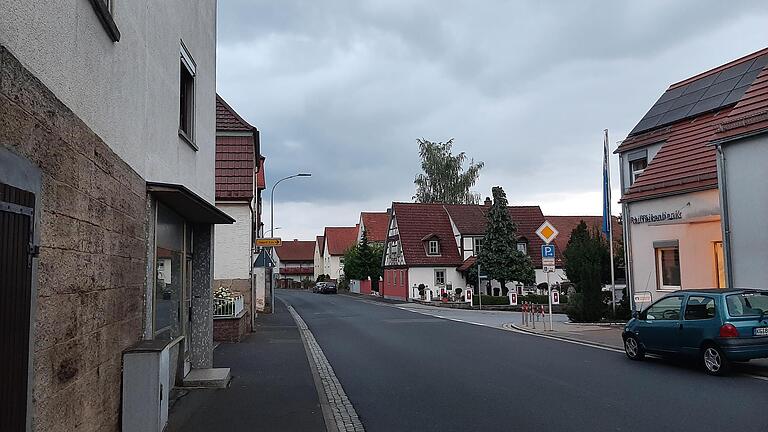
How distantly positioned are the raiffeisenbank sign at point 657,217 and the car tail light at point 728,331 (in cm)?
942

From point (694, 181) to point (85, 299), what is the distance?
1878cm

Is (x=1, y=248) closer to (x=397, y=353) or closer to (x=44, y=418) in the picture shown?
(x=44, y=418)

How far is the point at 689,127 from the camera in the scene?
73.2 ft

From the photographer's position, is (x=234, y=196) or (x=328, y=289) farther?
(x=328, y=289)

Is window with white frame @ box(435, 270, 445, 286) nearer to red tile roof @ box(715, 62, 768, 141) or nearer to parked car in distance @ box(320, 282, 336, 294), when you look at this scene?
parked car in distance @ box(320, 282, 336, 294)

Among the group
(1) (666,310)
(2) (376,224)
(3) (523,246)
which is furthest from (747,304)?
(2) (376,224)

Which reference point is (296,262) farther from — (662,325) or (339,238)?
(662,325)

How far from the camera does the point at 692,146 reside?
21.4 m

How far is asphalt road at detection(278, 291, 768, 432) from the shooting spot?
27.9 ft

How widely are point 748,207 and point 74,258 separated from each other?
53.8 feet

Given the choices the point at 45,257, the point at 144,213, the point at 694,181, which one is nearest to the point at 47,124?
the point at 45,257

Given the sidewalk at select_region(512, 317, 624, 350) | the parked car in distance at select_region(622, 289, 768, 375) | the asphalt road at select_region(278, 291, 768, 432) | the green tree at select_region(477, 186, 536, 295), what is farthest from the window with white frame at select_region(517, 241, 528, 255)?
the parked car in distance at select_region(622, 289, 768, 375)

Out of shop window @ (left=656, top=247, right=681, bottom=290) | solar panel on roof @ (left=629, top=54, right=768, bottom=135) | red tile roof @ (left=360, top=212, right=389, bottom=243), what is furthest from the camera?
red tile roof @ (left=360, top=212, right=389, bottom=243)

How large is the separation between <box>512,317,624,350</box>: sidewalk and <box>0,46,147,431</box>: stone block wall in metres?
13.4
